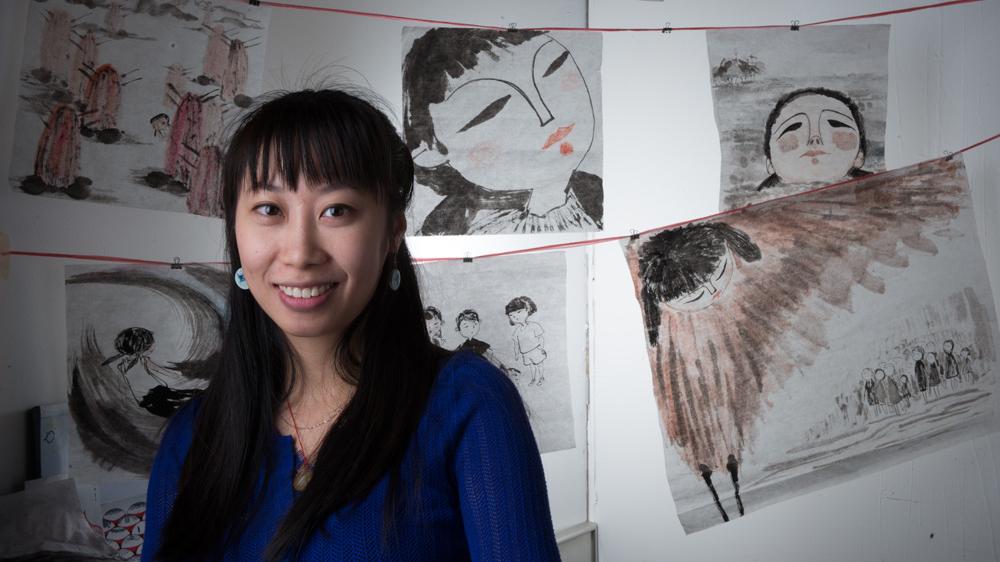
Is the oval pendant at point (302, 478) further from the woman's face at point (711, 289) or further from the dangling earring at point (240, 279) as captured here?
the woman's face at point (711, 289)

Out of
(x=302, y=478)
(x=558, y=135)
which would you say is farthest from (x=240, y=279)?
(x=558, y=135)

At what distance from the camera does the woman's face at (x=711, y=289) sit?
1.93 m

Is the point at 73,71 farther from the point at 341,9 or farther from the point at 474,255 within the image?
the point at 474,255

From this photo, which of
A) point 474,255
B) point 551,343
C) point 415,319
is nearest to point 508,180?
point 474,255

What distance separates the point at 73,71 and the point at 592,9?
4.55 feet

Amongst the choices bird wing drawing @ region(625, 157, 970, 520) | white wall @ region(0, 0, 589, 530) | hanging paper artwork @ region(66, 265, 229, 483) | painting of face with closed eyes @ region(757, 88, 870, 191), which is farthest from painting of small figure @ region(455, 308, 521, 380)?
painting of face with closed eyes @ region(757, 88, 870, 191)

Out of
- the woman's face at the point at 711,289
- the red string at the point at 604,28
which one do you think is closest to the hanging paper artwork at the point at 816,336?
the woman's face at the point at 711,289

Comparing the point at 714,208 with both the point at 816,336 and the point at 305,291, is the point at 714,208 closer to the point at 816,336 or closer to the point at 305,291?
the point at 816,336

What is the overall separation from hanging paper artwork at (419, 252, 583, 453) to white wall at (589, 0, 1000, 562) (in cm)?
13

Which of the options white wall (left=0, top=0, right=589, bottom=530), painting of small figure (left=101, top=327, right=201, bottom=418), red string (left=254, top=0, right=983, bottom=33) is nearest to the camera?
white wall (left=0, top=0, right=589, bottom=530)

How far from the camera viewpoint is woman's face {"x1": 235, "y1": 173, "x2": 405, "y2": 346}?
0.88 metres

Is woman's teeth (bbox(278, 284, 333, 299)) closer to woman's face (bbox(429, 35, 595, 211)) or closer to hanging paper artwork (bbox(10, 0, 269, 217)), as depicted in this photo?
hanging paper artwork (bbox(10, 0, 269, 217))

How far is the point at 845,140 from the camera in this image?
181cm

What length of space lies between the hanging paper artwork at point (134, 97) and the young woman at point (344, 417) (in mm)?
477
